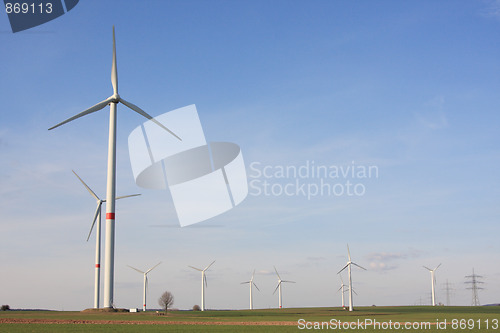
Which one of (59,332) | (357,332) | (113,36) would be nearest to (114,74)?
(113,36)

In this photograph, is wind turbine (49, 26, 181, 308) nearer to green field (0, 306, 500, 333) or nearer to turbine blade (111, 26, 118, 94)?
turbine blade (111, 26, 118, 94)

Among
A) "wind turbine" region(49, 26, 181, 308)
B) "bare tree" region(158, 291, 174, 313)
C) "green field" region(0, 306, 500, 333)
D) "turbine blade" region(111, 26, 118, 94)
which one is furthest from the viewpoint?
"bare tree" region(158, 291, 174, 313)

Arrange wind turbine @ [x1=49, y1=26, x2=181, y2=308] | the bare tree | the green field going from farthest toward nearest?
the bare tree → wind turbine @ [x1=49, y1=26, x2=181, y2=308] → the green field

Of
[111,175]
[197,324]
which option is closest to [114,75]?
[111,175]

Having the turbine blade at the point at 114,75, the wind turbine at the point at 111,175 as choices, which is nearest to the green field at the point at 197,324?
the wind turbine at the point at 111,175

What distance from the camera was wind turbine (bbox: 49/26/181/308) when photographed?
3583 inches

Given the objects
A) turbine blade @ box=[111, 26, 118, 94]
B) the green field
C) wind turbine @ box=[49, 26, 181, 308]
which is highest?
turbine blade @ box=[111, 26, 118, 94]

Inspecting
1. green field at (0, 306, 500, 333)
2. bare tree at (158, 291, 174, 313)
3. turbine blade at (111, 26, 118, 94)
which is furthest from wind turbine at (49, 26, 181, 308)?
bare tree at (158, 291, 174, 313)

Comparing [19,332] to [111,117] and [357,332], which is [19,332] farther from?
[111,117]

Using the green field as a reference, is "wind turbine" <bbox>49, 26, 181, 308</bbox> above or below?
above

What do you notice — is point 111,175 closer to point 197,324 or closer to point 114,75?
point 114,75

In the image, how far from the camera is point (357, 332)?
60.5 m

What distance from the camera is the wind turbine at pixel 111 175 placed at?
299 ft

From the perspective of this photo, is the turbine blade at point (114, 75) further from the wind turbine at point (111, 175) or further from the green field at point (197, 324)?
the green field at point (197, 324)
